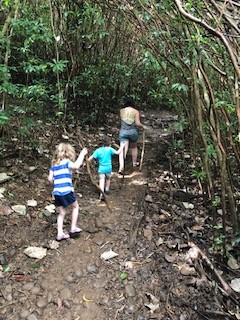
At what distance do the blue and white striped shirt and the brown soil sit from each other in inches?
21.7

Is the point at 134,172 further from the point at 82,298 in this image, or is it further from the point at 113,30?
the point at 113,30

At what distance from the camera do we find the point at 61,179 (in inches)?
146

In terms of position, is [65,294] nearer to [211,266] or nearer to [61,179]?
[61,179]

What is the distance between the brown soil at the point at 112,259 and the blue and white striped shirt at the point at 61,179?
0.55 meters

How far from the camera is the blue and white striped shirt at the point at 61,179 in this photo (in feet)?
12.2

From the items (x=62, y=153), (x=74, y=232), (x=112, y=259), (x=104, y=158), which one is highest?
(x=62, y=153)

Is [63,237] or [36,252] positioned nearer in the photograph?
[36,252]

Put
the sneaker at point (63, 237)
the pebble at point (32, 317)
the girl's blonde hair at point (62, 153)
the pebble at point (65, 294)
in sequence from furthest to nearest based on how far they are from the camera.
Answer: the girl's blonde hair at point (62, 153) → the sneaker at point (63, 237) → the pebble at point (65, 294) → the pebble at point (32, 317)

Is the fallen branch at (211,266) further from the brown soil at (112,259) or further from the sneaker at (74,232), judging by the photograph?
the sneaker at (74,232)

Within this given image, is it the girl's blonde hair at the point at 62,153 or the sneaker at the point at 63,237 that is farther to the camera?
the girl's blonde hair at the point at 62,153

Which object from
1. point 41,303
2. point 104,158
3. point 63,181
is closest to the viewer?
point 41,303

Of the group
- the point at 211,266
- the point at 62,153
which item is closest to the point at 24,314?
the point at 62,153

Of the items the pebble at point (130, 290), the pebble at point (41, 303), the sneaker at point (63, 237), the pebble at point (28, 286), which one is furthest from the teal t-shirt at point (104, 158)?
the pebble at point (41, 303)

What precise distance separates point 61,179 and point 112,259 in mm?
1074
